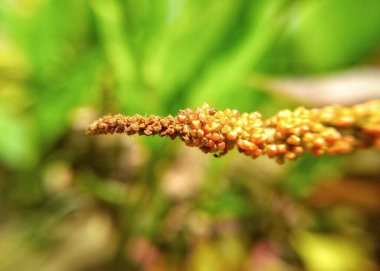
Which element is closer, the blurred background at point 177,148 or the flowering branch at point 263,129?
the flowering branch at point 263,129

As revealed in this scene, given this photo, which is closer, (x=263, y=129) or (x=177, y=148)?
(x=263, y=129)

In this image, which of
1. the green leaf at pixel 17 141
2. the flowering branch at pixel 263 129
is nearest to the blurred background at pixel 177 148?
the green leaf at pixel 17 141

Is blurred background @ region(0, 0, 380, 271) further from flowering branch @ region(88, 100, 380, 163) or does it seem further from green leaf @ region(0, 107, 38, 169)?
flowering branch @ region(88, 100, 380, 163)

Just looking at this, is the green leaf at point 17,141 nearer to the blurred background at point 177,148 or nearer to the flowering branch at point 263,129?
the blurred background at point 177,148

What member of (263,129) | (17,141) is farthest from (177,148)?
(263,129)

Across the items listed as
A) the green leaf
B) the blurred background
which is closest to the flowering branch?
the blurred background

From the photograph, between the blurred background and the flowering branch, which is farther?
the blurred background

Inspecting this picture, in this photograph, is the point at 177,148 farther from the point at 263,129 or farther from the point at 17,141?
the point at 263,129
